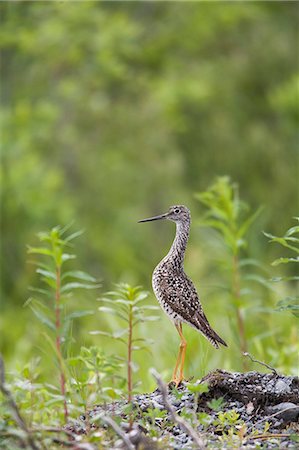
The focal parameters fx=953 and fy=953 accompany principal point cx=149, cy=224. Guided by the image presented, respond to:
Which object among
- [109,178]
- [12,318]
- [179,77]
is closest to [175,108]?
[179,77]

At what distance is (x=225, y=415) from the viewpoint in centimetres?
432

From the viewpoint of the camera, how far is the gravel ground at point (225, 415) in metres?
4.03

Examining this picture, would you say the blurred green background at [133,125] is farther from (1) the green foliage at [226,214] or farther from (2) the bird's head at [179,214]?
(2) the bird's head at [179,214]

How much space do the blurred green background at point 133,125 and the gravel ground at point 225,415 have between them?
6959 mm

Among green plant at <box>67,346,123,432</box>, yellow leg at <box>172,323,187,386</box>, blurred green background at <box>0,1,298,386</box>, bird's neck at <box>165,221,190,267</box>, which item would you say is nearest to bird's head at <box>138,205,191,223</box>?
bird's neck at <box>165,221,190,267</box>

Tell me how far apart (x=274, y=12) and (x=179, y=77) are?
406cm

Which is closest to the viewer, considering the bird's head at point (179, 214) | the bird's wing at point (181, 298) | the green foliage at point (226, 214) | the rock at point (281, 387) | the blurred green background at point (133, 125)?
the rock at point (281, 387)

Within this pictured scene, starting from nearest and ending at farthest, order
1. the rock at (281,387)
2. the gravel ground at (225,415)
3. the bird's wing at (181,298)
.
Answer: the gravel ground at (225,415), the rock at (281,387), the bird's wing at (181,298)

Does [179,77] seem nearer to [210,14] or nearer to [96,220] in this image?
[210,14]

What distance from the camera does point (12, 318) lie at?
13.0 metres

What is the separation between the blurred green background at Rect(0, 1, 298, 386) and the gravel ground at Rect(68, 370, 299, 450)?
6959 millimetres

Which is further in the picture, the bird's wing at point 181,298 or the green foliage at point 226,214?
the green foliage at point 226,214

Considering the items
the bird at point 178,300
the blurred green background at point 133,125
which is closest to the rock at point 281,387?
the bird at point 178,300

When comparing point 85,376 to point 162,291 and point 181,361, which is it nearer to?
point 181,361
